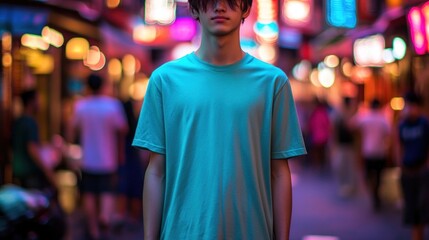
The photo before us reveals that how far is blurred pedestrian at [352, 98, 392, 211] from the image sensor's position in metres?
12.4

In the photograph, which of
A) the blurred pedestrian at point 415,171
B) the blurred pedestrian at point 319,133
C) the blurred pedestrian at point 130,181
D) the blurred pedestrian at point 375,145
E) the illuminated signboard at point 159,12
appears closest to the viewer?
the blurred pedestrian at point 415,171

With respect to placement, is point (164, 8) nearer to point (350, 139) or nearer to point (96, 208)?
point (350, 139)

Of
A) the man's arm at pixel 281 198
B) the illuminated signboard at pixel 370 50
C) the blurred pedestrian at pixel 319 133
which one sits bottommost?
the blurred pedestrian at pixel 319 133

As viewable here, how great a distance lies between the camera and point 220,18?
9.85 feet

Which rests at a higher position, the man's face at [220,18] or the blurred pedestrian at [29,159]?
the man's face at [220,18]

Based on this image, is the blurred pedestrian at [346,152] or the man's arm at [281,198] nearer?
the man's arm at [281,198]

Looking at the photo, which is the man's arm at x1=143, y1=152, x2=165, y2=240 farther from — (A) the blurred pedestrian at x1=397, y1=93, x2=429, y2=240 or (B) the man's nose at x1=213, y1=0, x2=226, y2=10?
(A) the blurred pedestrian at x1=397, y1=93, x2=429, y2=240

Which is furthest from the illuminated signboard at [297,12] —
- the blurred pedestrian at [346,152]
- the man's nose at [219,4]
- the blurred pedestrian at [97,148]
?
the man's nose at [219,4]

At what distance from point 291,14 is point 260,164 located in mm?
20573

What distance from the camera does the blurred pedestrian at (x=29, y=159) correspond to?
8461mm

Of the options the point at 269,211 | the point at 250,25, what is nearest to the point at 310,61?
the point at 250,25

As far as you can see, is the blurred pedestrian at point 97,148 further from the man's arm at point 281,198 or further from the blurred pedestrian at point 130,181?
the man's arm at point 281,198

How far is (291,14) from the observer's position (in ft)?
76.2

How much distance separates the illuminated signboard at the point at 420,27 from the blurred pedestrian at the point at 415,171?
6.80 ft
